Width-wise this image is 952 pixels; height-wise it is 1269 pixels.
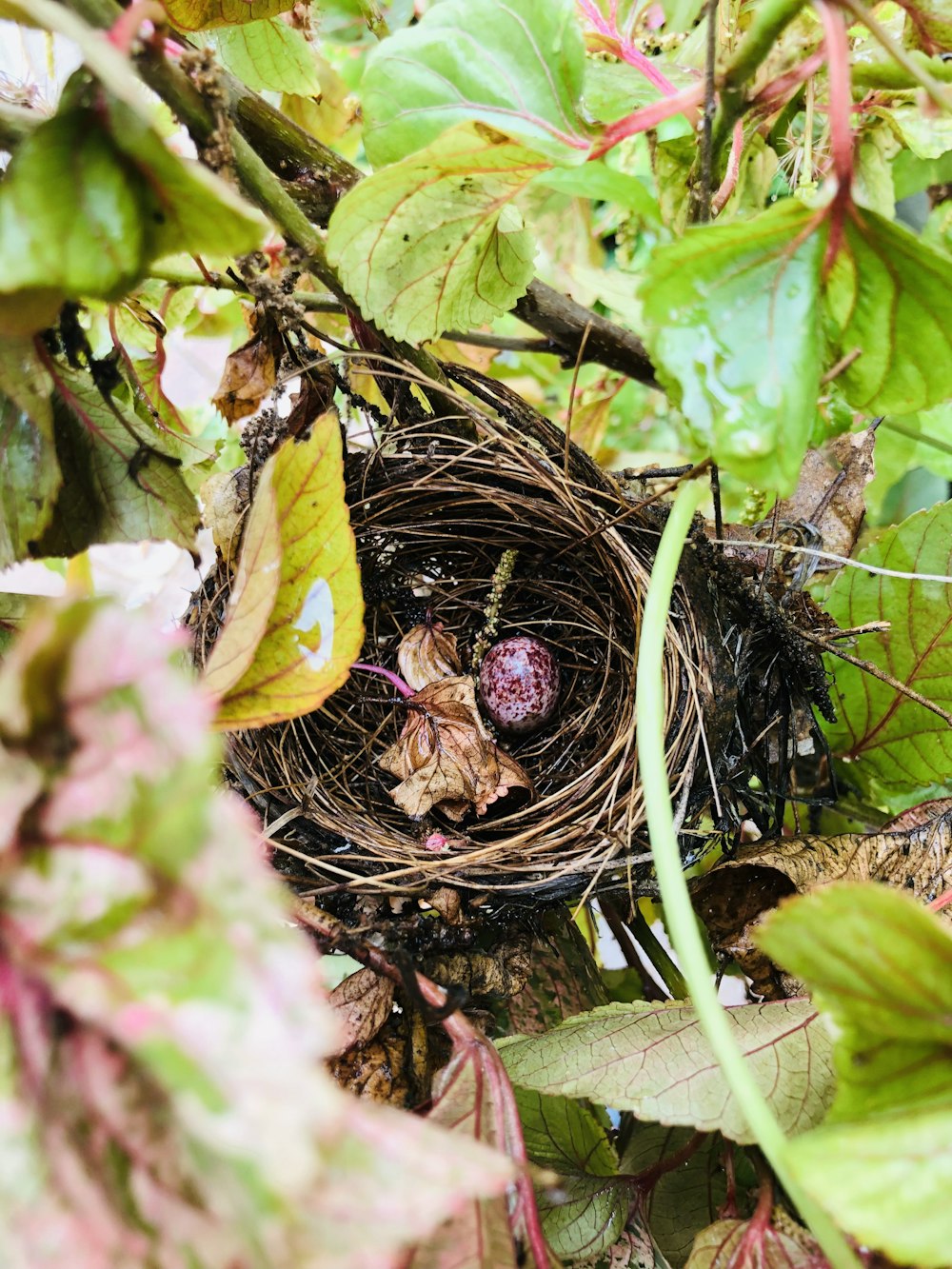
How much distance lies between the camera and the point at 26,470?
0.43 m

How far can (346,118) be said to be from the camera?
31.9 inches

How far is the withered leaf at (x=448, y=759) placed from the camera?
0.67m

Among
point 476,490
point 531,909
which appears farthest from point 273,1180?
point 476,490

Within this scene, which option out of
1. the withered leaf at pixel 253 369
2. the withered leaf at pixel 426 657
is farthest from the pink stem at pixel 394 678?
the withered leaf at pixel 253 369

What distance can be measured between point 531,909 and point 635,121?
470 millimetres

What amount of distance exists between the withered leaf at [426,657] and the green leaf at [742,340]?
44 centimetres

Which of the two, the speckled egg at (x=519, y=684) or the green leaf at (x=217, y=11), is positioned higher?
the green leaf at (x=217, y=11)

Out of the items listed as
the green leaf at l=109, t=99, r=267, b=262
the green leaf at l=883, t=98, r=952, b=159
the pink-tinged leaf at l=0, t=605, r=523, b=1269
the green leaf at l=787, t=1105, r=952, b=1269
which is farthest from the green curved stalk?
the green leaf at l=883, t=98, r=952, b=159

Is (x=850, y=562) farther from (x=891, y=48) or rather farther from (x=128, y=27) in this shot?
(x=128, y=27)

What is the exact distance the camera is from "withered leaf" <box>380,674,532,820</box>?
0.67 meters

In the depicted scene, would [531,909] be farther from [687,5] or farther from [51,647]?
[687,5]

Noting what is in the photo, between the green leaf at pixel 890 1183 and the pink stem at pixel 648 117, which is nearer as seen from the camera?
the green leaf at pixel 890 1183

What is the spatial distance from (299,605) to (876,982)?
28 centimetres

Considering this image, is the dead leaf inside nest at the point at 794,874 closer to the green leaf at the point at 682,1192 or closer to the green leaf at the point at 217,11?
the green leaf at the point at 682,1192
